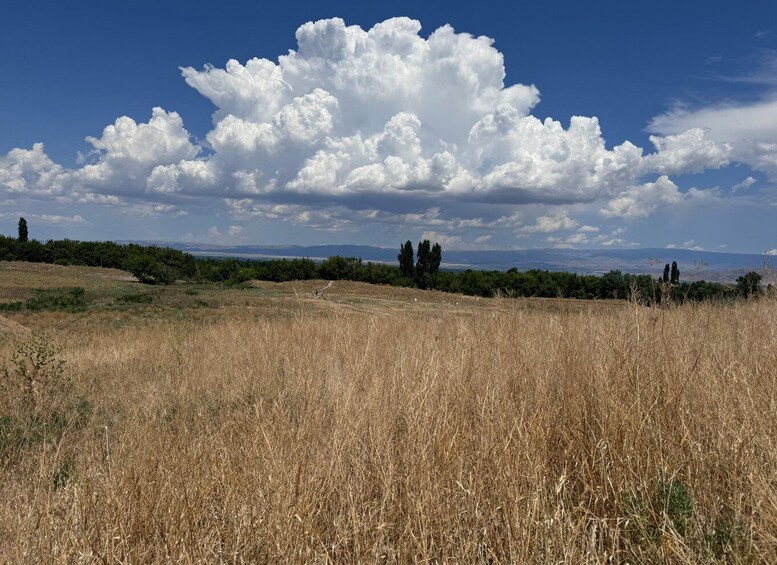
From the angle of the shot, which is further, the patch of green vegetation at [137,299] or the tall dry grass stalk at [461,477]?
the patch of green vegetation at [137,299]

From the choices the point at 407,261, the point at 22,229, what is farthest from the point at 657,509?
the point at 22,229

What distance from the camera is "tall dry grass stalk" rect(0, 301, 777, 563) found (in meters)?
2.34

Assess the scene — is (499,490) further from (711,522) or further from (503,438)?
(711,522)

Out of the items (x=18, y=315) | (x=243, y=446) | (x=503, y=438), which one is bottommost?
(x=18, y=315)

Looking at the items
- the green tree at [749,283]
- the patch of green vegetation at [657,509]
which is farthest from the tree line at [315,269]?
the patch of green vegetation at [657,509]

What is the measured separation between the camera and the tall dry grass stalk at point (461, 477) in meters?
2.34

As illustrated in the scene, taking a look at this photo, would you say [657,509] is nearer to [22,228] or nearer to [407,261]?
[407,261]

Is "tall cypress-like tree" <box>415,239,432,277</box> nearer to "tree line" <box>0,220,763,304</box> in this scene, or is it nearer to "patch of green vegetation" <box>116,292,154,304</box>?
"tree line" <box>0,220,763,304</box>

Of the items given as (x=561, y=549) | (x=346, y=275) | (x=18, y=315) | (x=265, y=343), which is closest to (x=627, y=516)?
(x=561, y=549)

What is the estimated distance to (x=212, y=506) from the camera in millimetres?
2738

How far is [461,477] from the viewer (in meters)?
2.77

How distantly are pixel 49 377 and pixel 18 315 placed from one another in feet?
68.8

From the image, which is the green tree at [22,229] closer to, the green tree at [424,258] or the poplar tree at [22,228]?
the poplar tree at [22,228]

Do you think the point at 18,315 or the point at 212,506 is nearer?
the point at 212,506
